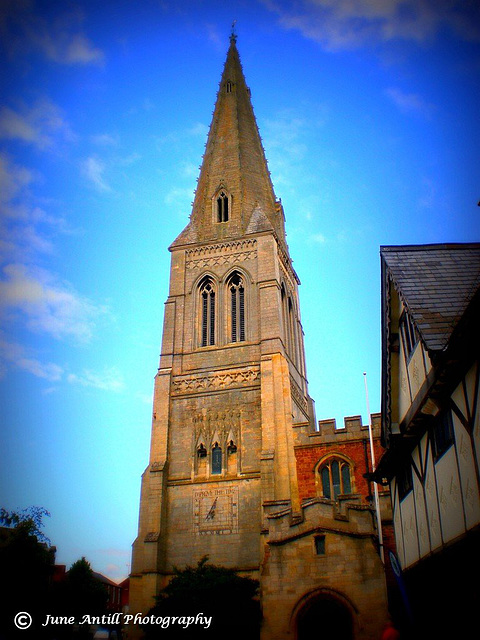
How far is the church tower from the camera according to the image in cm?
2583

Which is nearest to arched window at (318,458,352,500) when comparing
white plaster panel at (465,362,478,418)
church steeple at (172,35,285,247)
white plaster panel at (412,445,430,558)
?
white plaster panel at (412,445,430,558)

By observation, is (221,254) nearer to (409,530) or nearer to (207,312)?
(207,312)

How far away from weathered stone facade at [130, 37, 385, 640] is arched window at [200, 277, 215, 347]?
9cm

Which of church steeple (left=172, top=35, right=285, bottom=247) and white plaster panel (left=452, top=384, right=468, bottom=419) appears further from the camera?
church steeple (left=172, top=35, right=285, bottom=247)

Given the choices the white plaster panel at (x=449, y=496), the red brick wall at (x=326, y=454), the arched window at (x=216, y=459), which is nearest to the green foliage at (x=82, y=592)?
the arched window at (x=216, y=459)

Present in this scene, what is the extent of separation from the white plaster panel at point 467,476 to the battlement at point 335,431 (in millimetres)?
17269

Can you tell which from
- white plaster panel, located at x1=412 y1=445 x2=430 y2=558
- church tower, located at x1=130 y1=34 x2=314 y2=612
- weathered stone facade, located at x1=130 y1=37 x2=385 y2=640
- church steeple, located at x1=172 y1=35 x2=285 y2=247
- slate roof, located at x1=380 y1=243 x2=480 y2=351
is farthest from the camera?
church steeple, located at x1=172 y1=35 x2=285 y2=247

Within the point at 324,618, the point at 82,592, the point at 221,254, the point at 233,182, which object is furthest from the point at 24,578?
the point at 233,182

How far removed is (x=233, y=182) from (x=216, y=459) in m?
19.9

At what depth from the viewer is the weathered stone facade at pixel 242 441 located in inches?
701

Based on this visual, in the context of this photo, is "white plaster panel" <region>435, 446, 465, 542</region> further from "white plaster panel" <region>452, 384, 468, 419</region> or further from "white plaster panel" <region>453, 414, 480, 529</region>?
"white plaster panel" <region>452, 384, 468, 419</region>

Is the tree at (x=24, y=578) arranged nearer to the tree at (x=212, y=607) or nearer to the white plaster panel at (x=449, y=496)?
the tree at (x=212, y=607)

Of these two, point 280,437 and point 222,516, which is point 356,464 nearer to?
point 280,437

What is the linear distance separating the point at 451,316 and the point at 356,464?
16.5 metres
